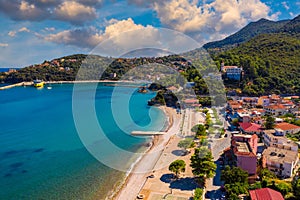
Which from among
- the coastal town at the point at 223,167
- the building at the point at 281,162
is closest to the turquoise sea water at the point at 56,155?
the coastal town at the point at 223,167

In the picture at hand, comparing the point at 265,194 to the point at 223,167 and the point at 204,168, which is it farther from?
the point at 223,167

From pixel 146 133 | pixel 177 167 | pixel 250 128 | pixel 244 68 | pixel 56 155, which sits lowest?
pixel 56 155

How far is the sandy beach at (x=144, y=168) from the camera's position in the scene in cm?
1160

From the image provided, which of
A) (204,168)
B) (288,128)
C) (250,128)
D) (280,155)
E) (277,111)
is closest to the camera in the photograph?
(204,168)

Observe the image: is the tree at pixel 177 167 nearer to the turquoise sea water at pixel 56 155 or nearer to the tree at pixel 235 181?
the tree at pixel 235 181

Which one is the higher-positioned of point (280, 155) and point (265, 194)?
point (280, 155)

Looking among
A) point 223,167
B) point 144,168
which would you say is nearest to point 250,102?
point 223,167

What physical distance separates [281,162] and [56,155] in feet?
47.7

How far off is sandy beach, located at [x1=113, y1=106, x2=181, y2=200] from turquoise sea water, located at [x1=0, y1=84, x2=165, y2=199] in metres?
0.82

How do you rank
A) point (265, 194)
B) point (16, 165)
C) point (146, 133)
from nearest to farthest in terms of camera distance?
1. point (265, 194)
2. point (16, 165)
3. point (146, 133)

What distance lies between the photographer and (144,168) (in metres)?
14.3

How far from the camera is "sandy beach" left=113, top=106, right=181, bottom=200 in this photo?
1160cm

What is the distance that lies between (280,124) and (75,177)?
1597 cm

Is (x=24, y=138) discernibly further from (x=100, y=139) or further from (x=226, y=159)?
(x=226, y=159)
